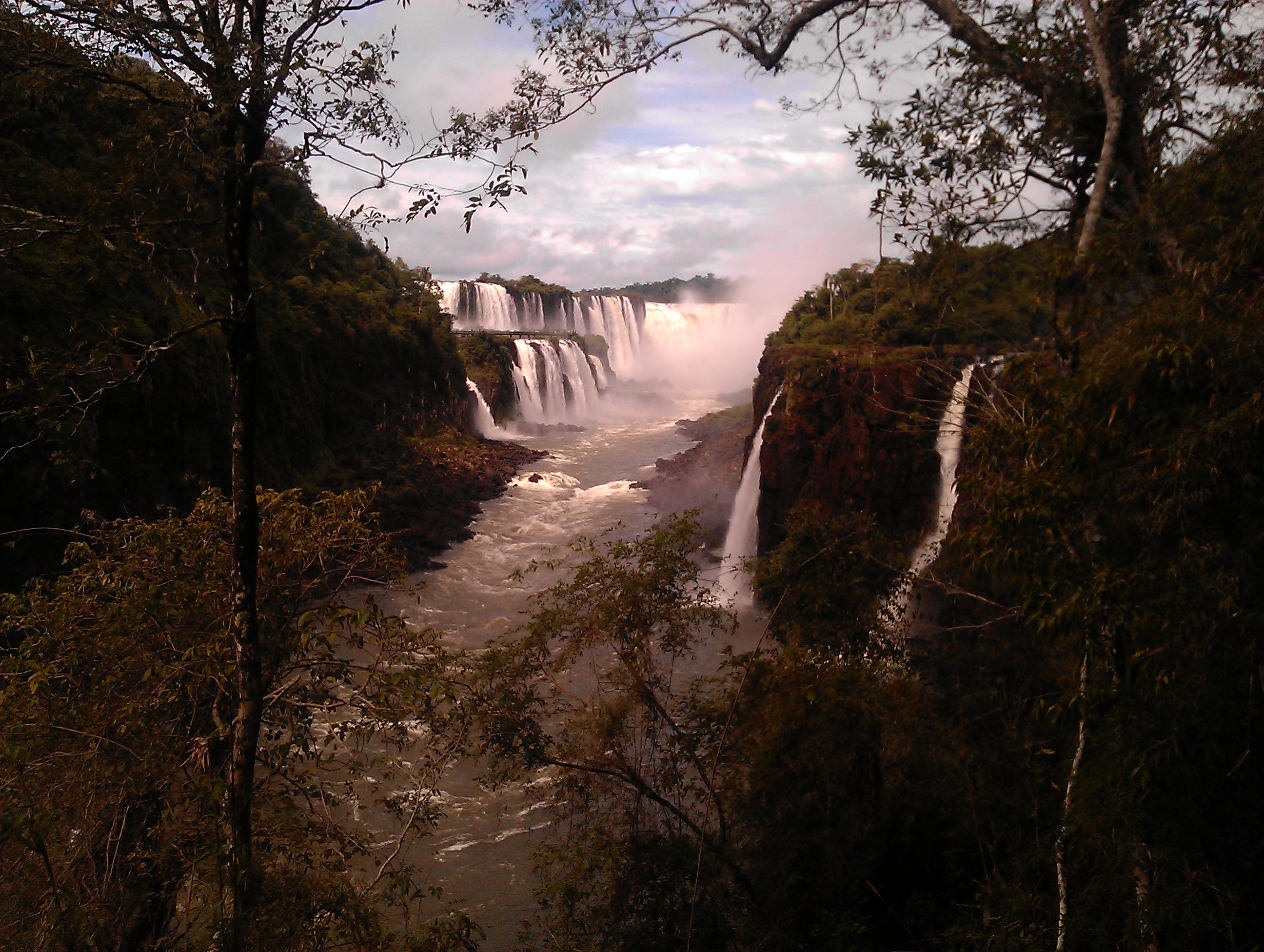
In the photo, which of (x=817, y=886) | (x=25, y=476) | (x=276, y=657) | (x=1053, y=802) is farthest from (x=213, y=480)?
(x=1053, y=802)

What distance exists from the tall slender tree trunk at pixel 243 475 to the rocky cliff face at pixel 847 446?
9737 millimetres

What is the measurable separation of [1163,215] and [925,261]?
1628 millimetres

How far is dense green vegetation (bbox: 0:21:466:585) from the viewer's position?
3922 mm

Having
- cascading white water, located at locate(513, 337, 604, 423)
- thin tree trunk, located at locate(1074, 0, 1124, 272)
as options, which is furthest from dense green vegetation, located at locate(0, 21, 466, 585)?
cascading white water, located at locate(513, 337, 604, 423)

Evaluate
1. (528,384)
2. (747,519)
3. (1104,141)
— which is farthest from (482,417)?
(1104,141)

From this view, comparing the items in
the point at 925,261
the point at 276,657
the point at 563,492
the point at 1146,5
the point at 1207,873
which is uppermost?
the point at 1146,5

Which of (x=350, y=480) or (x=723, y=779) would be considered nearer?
(x=723, y=779)

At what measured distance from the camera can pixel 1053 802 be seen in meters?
5.69

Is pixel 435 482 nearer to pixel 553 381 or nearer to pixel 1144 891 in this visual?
pixel 553 381

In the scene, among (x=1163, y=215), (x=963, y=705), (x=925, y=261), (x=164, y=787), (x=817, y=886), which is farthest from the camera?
(x=963, y=705)

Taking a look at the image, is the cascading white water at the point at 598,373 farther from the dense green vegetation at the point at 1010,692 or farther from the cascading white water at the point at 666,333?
the dense green vegetation at the point at 1010,692

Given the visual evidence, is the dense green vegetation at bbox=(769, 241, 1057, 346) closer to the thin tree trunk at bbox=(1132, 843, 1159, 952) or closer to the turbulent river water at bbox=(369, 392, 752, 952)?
the thin tree trunk at bbox=(1132, 843, 1159, 952)

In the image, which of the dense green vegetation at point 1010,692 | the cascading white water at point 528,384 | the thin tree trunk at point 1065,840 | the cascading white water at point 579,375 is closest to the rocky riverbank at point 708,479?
the cascading white water at point 528,384

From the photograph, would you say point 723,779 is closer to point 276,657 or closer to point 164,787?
point 276,657
